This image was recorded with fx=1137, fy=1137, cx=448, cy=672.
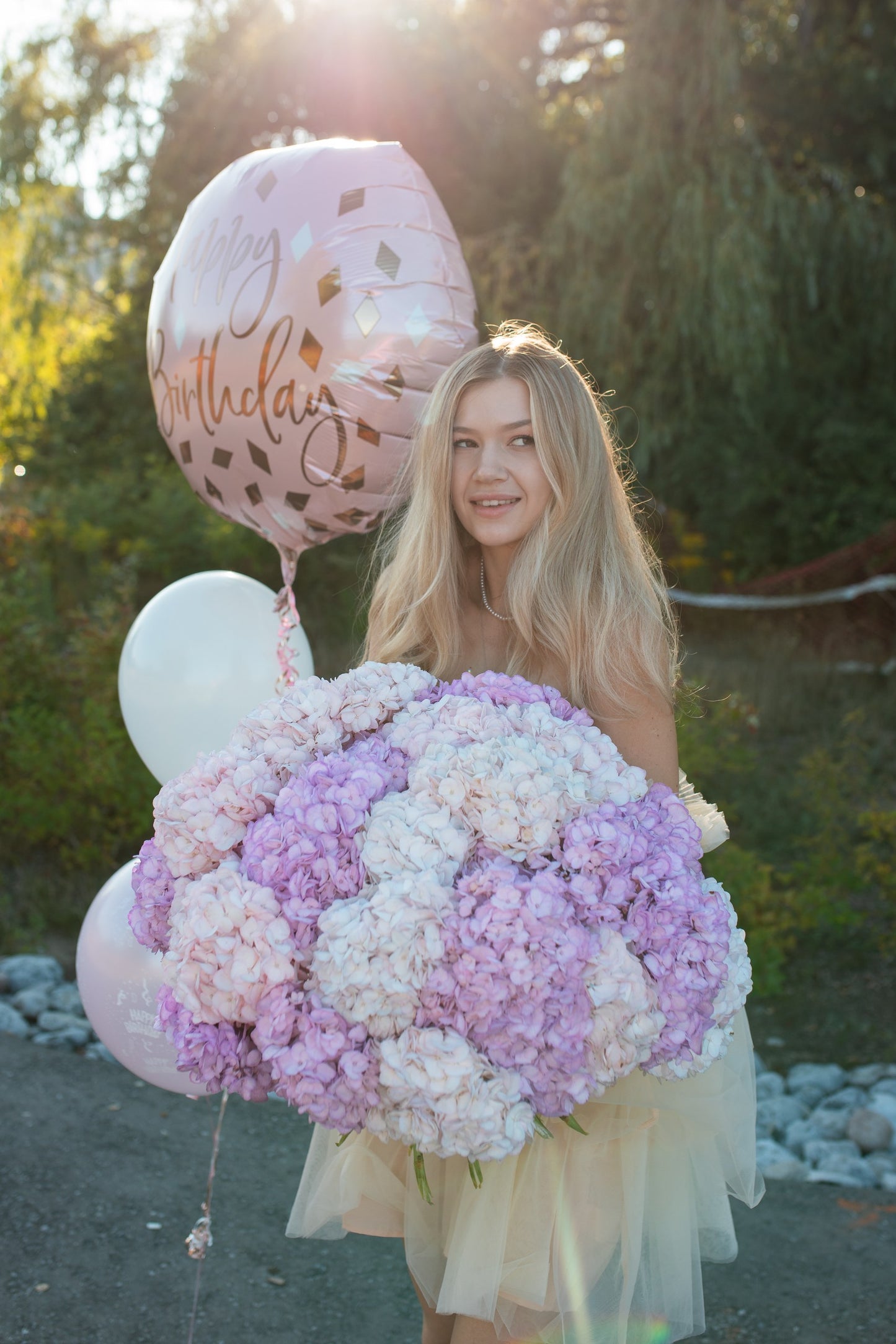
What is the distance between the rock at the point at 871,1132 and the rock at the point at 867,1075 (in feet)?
1.02

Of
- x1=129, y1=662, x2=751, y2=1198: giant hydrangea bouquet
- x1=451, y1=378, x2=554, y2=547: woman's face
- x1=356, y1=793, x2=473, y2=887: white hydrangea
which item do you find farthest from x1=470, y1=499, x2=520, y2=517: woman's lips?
x1=356, y1=793, x2=473, y2=887: white hydrangea

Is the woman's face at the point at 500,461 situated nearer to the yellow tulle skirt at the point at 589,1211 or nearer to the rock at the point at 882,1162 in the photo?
the yellow tulle skirt at the point at 589,1211

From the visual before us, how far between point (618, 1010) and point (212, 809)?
2.08 feet

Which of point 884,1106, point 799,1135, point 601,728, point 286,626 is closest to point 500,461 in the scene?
point 601,728

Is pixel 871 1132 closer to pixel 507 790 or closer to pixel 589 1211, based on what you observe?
pixel 589 1211

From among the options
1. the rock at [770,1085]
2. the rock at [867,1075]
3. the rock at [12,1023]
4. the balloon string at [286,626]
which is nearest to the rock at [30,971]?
the rock at [12,1023]

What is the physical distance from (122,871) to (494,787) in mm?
1493

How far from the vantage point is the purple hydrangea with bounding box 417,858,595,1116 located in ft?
4.58

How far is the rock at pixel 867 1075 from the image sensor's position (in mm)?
4020

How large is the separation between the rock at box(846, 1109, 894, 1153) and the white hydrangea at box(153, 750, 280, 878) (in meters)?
2.84

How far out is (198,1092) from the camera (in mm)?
1922

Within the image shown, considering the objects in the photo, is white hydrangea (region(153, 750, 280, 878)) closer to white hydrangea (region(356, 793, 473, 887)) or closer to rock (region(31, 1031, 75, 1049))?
white hydrangea (region(356, 793, 473, 887))

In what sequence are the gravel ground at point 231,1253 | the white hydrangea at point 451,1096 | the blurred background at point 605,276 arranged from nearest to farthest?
the white hydrangea at point 451,1096, the gravel ground at point 231,1253, the blurred background at point 605,276

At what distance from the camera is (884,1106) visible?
380 cm
